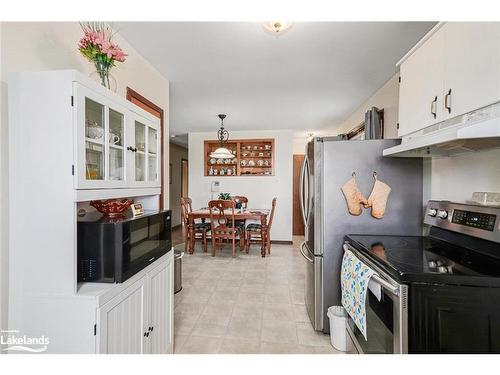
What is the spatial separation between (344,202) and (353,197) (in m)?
0.08

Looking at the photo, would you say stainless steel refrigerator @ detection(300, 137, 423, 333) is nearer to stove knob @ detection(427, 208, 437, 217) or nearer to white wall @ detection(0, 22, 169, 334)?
stove knob @ detection(427, 208, 437, 217)

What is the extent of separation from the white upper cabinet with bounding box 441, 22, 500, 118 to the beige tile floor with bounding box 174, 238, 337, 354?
6.05 ft

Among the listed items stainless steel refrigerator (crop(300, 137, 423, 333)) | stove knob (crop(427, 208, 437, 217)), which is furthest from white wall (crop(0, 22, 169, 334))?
stove knob (crop(427, 208, 437, 217))

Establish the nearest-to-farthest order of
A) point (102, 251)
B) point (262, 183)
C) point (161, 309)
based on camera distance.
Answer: point (102, 251) < point (161, 309) < point (262, 183)

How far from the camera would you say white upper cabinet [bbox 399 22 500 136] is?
1.06 metres

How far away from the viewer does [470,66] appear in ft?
3.81

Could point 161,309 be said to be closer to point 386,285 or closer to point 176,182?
point 386,285

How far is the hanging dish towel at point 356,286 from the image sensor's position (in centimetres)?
138

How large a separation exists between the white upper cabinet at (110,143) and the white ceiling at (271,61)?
2.97ft

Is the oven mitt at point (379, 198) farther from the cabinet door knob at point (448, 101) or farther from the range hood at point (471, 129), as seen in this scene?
the cabinet door knob at point (448, 101)

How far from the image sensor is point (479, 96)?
1103 mm

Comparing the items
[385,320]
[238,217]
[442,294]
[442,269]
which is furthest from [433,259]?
[238,217]

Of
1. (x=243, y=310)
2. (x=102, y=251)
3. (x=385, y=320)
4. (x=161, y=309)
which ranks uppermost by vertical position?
(x=102, y=251)

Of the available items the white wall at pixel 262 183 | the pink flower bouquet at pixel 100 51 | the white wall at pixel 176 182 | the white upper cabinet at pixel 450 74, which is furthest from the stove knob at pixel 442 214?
the white wall at pixel 176 182
